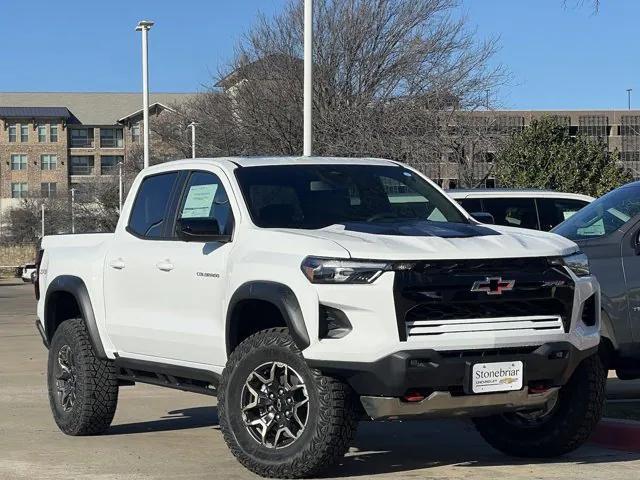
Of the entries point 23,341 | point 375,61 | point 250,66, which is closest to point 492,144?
point 375,61

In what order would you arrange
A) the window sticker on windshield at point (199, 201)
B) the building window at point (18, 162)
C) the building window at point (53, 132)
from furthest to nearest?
the building window at point (53, 132), the building window at point (18, 162), the window sticker on windshield at point (199, 201)

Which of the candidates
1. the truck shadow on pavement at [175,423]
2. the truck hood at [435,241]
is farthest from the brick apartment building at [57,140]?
the truck hood at [435,241]

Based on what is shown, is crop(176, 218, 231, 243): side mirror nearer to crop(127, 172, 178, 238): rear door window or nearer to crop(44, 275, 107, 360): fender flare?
crop(127, 172, 178, 238): rear door window

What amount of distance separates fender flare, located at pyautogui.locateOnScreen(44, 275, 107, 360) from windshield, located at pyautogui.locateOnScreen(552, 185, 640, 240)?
3.97 m

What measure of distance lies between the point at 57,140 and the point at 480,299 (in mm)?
111081

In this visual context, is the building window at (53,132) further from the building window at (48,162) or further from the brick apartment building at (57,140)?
the building window at (48,162)

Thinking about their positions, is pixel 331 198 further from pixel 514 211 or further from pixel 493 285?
pixel 514 211

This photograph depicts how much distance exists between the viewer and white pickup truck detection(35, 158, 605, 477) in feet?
21.1

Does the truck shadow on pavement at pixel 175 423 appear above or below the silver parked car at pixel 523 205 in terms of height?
below

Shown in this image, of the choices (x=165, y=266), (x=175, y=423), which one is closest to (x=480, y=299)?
(x=165, y=266)

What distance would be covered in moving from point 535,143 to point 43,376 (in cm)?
3417

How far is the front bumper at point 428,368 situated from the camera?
20.7 ft

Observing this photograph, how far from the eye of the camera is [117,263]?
8430mm

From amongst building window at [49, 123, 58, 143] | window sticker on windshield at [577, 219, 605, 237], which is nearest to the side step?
window sticker on windshield at [577, 219, 605, 237]
